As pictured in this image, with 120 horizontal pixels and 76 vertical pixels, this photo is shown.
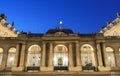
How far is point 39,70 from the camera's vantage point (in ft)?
156

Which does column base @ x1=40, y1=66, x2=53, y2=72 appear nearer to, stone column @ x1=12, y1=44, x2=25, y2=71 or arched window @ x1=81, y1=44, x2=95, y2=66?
stone column @ x1=12, y1=44, x2=25, y2=71

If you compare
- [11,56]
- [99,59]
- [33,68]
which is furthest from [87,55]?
[11,56]

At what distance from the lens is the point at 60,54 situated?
51281 millimetres

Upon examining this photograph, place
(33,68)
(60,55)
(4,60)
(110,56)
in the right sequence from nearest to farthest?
1. (33,68)
2. (4,60)
3. (110,56)
4. (60,55)

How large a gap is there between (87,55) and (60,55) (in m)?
7.04

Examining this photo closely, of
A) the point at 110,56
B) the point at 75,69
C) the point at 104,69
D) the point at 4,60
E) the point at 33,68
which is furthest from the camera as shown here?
→ the point at 110,56

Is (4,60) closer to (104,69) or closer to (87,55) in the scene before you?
(87,55)

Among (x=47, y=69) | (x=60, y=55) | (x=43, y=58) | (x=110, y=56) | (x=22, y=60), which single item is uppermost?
(x=60, y=55)

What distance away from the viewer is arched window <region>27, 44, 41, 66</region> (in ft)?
166

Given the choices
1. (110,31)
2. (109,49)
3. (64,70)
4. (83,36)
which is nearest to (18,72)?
(64,70)

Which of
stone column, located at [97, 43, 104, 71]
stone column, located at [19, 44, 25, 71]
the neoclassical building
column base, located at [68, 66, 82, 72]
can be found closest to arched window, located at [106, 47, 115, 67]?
the neoclassical building

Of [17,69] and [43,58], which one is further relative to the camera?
[43,58]

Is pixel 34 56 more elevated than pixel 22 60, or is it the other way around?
pixel 34 56

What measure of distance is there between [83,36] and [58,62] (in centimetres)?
978
